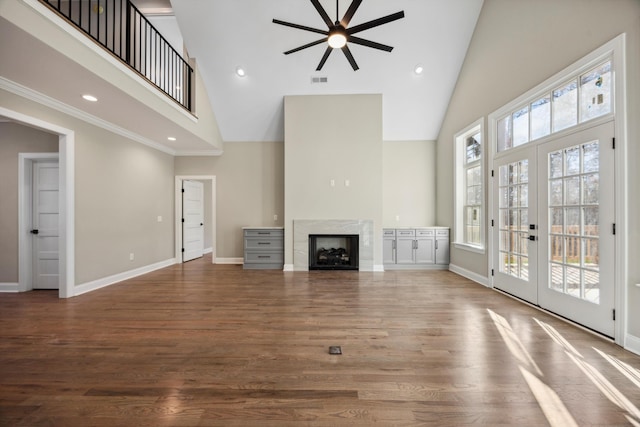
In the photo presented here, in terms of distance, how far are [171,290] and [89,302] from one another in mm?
994

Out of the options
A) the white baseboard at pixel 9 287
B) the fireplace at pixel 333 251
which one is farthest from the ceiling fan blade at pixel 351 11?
the white baseboard at pixel 9 287

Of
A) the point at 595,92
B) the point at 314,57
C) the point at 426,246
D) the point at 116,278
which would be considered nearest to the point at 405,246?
the point at 426,246

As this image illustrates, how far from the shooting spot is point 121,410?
161 cm

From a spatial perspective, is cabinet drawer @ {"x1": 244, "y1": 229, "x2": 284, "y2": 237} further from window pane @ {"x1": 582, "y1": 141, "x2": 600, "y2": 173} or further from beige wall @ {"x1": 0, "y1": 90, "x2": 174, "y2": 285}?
window pane @ {"x1": 582, "y1": 141, "x2": 600, "y2": 173}

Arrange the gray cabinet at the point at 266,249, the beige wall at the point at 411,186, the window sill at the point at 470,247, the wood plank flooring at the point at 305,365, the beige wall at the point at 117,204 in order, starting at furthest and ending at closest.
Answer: the beige wall at the point at 411,186
the gray cabinet at the point at 266,249
the window sill at the point at 470,247
the beige wall at the point at 117,204
the wood plank flooring at the point at 305,365

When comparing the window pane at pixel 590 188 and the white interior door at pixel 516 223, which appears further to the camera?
the white interior door at pixel 516 223

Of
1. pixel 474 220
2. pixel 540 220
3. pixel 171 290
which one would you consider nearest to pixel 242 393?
pixel 171 290

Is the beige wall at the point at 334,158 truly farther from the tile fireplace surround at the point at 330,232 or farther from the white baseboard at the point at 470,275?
the white baseboard at the point at 470,275

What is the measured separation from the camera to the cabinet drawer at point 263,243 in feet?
19.1

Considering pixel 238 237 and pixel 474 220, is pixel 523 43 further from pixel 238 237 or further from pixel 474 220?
pixel 238 237

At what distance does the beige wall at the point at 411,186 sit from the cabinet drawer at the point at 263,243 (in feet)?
8.55

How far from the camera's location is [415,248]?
573 cm

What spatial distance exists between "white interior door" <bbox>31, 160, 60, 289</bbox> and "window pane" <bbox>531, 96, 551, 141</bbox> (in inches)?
279

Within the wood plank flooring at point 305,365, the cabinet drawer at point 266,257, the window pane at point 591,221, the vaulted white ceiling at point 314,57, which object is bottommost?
the wood plank flooring at point 305,365
